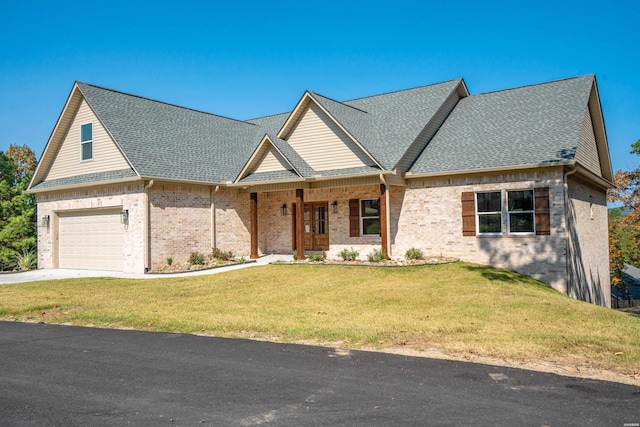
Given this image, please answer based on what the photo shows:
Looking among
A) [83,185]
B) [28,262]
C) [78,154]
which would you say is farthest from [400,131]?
[28,262]

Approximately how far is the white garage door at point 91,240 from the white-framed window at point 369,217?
9.58 meters

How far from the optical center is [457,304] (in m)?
11.8

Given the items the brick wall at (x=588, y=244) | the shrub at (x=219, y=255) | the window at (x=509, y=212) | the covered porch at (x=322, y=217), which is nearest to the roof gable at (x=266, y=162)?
the covered porch at (x=322, y=217)

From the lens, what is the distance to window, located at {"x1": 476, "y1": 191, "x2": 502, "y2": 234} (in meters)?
17.5

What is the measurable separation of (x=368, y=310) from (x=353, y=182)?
8692 millimetres

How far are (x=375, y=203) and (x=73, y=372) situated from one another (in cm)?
1491

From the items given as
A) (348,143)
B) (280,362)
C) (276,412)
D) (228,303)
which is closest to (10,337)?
(228,303)

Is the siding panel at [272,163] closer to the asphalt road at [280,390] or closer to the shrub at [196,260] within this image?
the shrub at [196,260]

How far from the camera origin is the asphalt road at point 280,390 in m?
5.11

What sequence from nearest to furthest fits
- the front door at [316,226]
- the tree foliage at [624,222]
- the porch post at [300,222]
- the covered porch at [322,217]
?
the covered porch at [322,217], the porch post at [300,222], the front door at [316,226], the tree foliage at [624,222]

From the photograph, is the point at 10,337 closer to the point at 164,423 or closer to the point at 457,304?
the point at 164,423

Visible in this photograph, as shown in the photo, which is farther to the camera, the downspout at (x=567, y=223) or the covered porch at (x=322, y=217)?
the covered porch at (x=322, y=217)

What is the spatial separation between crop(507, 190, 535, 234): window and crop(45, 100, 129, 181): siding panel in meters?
14.4

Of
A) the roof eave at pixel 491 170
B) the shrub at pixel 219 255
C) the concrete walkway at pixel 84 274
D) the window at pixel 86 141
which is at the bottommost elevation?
the concrete walkway at pixel 84 274
